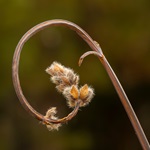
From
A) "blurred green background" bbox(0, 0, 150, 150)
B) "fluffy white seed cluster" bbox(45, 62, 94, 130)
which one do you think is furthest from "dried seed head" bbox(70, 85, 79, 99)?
"blurred green background" bbox(0, 0, 150, 150)

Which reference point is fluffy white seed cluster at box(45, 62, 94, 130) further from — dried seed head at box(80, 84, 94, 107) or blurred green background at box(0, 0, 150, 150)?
blurred green background at box(0, 0, 150, 150)

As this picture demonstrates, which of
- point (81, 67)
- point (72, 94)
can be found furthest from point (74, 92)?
point (81, 67)

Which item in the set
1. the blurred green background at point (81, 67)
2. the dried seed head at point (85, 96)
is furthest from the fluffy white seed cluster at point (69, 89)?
the blurred green background at point (81, 67)

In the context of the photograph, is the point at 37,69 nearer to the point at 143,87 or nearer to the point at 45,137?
the point at 45,137

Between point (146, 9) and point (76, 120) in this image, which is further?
point (76, 120)

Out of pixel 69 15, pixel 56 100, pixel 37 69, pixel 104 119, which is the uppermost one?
pixel 69 15

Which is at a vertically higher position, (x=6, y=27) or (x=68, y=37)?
(x=6, y=27)

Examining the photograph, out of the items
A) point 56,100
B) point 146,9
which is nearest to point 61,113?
point 56,100

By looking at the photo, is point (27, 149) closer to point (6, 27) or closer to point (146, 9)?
point (6, 27)
